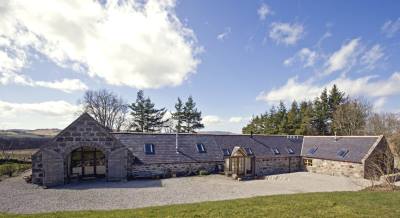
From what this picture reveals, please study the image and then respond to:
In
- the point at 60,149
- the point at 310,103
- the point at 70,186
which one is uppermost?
the point at 310,103

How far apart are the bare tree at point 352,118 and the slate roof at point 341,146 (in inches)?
680

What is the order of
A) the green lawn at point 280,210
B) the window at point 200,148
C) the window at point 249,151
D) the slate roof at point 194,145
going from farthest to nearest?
the window at point 249,151 < the window at point 200,148 < the slate roof at point 194,145 < the green lawn at point 280,210

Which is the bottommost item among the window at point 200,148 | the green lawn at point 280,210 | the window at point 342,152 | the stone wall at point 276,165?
the stone wall at point 276,165

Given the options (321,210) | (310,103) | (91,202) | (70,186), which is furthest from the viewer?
(310,103)

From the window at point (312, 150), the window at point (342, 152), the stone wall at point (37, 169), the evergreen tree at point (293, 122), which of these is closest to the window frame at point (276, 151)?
the window at point (312, 150)

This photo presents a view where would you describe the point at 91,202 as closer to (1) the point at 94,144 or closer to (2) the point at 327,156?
(1) the point at 94,144

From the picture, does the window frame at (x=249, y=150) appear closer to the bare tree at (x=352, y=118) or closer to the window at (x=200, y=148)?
the window at (x=200, y=148)

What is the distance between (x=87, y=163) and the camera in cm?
2014

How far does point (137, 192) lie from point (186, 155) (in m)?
8.27

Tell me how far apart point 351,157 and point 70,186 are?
25588 mm

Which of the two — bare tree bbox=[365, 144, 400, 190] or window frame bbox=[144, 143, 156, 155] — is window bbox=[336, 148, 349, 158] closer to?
bare tree bbox=[365, 144, 400, 190]

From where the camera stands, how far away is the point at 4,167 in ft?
70.4

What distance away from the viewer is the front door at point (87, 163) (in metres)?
19.8

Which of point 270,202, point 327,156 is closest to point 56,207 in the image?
point 270,202
